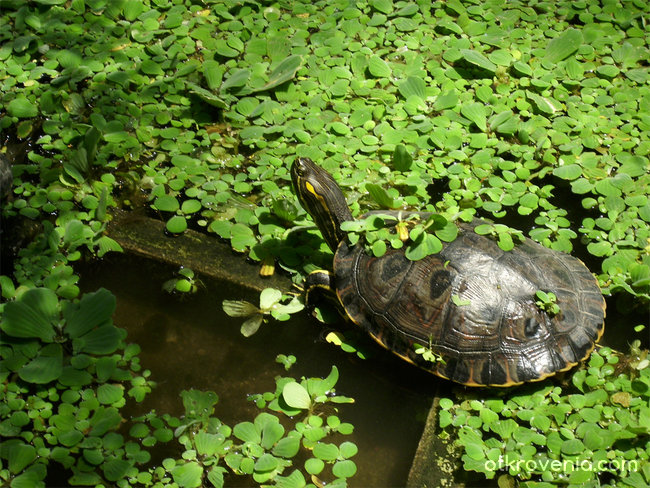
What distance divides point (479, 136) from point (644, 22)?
5.50 feet

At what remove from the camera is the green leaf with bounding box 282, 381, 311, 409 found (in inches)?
99.0

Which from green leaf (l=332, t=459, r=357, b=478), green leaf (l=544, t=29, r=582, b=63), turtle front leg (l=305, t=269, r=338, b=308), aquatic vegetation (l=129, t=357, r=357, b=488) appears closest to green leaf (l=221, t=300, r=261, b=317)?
turtle front leg (l=305, t=269, r=338, b=308)

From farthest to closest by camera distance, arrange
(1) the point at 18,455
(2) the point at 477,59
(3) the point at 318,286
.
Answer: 1. (2) the point at 477,59
2. (3) the point at 318,286
3. (1) the point at 18,455

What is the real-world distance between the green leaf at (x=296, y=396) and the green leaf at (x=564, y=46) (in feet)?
8.91

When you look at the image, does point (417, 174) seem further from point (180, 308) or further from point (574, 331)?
point (180, 308)

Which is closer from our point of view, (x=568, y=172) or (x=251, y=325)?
(x=251, y=325)

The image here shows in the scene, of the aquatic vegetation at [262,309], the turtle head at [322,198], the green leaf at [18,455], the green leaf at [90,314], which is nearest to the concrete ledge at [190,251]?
the aquatic vegetation at [262,309]

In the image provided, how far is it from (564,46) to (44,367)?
11.5ft

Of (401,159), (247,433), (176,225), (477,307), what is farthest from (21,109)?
(477,307)

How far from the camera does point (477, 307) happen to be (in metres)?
2.46

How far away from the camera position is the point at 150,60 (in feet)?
12.8

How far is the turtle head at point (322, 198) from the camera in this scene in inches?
113

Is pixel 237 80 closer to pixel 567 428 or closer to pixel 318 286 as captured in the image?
pixel 318 286

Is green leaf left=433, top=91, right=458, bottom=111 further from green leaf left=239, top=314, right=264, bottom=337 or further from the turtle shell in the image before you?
green leaf left=239, top=314, right=264, bottom=337
